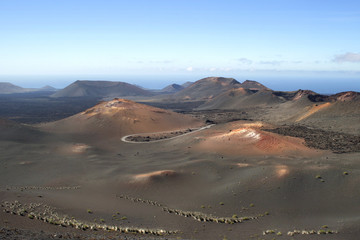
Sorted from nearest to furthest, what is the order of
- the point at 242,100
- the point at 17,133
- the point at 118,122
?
the point at 17,133, the point at 118,122, the point at 242,100

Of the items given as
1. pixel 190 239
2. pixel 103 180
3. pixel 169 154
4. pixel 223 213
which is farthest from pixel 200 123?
pixel 190 239

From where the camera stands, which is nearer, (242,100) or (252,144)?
(252,144)

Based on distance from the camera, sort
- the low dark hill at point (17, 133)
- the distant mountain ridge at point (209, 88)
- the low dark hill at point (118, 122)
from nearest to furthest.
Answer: the low dark hill at point (17, 133), the low dark hill at point (118, 122), the distant mountain ridge at point (209, 88)

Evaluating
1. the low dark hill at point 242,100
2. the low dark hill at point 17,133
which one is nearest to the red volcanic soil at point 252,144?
the low dark hill at point 17,133

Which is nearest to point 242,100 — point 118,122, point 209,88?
point 209,88

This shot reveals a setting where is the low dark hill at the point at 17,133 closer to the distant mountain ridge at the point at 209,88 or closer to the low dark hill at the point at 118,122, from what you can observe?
the low dark hill at the point at 118,122

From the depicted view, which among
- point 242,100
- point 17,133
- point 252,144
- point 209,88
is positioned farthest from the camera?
point 209,88

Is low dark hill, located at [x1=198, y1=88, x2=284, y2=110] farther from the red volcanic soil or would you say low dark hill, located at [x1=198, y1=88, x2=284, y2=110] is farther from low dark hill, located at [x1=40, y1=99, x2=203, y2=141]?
the red volcanic soil

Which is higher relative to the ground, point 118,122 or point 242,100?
point 242,100

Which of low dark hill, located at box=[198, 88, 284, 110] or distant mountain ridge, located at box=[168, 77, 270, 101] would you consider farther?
distant mountain ridge, located at box=[168, 77, 270, 101]

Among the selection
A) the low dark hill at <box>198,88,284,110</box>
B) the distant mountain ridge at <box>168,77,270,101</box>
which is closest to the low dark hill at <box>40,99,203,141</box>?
the low dark hill at <box>198,88,284,110</box>

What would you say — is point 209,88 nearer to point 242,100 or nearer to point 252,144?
point 242,100
